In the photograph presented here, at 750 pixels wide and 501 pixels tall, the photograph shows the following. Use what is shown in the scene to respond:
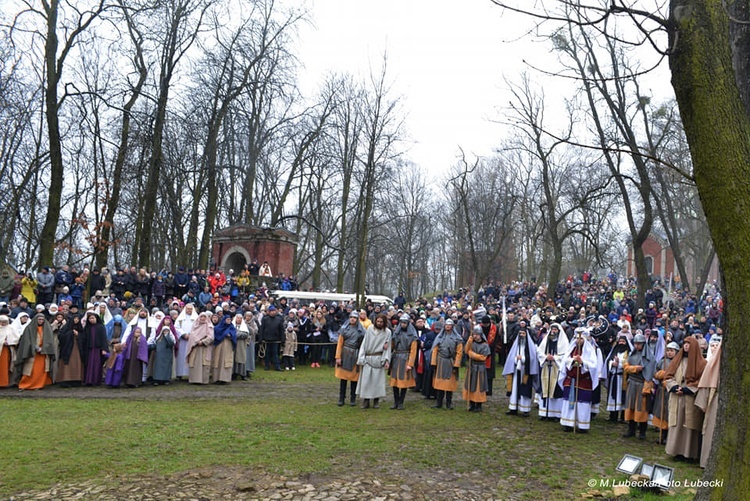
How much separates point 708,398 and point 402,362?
5.24m

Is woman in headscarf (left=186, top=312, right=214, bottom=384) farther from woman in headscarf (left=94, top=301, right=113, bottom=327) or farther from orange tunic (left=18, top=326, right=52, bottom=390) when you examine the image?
orange tunic (left=18, top=326, right=52, bottom=390)

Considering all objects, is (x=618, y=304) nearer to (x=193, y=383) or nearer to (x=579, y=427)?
(x=579, y=427)

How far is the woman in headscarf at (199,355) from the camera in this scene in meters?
14.0

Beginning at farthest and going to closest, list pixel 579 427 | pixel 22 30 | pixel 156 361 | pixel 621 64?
1. pixel 621 64
2. pixel 22 30
3. pixel 156 361
4. pixel 579 427

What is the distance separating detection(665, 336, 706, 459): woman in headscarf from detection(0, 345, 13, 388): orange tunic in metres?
12.3

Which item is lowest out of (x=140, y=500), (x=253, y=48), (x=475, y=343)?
(x=140, y=500)

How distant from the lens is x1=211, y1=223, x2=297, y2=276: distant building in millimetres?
30359

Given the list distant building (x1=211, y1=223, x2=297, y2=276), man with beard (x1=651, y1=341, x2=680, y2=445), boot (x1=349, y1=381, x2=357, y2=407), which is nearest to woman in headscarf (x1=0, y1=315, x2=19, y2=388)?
boot (x1=349, y1=381, x2=357, y2=407)

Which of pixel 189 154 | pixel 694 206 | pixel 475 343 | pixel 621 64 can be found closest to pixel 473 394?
pixel 475 343

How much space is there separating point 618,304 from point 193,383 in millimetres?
17949

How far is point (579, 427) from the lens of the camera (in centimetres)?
1018

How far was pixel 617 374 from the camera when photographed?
35.1 feet

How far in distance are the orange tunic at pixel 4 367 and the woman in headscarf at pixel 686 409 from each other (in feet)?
40.3

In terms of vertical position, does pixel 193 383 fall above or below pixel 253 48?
below
